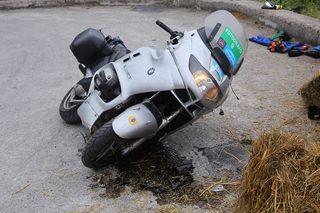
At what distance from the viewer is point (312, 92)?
487cm

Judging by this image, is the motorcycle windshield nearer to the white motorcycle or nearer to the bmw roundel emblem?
the white motorcycle

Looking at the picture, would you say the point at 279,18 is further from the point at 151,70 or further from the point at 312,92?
the point at 151,70

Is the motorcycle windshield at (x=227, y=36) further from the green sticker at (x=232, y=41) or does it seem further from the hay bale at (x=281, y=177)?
the hay bale at (x=281, y=177)

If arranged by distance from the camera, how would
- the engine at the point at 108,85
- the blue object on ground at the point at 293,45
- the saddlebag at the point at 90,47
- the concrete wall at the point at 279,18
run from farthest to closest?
the concrete wall at the point at 279,18
the blue object on ground at the point at 293,45
the saddlebag at the point at 90,47
the engine at the point at 108,85

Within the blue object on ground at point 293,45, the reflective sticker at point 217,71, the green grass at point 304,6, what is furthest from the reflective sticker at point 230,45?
the green grass at point 304,6

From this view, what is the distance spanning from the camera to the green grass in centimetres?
891

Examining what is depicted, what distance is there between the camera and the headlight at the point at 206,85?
11.5ft

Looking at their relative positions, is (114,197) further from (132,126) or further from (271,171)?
→ (271,171)

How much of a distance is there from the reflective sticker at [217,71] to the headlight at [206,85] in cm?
11

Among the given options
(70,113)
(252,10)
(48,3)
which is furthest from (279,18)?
(48,3)

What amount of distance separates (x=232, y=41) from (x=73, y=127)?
6.95ft

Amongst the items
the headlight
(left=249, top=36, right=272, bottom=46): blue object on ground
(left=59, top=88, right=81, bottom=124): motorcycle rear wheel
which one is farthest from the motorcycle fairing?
(left=249, top=36, right=272, bottom=46): blue object on ground

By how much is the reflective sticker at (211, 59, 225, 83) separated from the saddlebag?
66.1 inches

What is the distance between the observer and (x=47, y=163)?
428 centimetres
